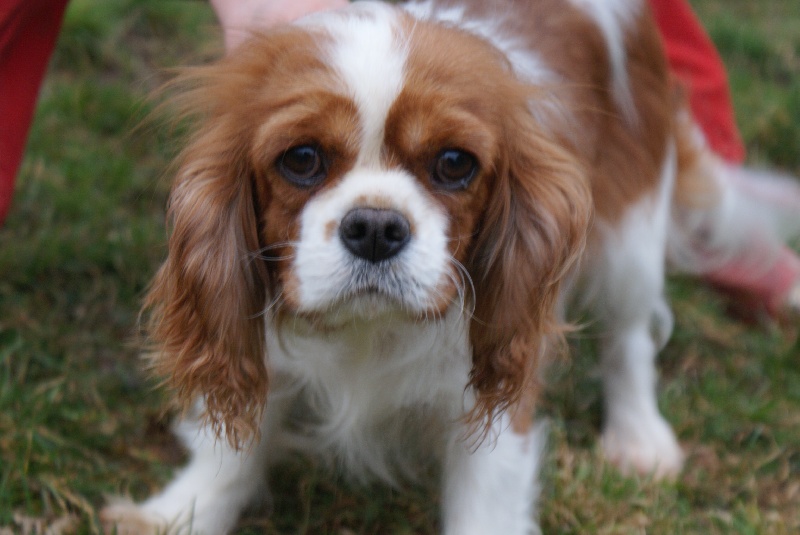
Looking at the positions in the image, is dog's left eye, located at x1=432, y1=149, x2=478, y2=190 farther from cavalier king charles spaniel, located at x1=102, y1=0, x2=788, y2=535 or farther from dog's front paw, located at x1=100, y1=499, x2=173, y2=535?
dog's front paw, located at x1=100, y1=499, x2=173, y2=535

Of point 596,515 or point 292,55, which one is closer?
point 292,55

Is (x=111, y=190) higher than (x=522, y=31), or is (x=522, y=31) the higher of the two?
(x=522, y=31)

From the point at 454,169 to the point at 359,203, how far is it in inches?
9.3

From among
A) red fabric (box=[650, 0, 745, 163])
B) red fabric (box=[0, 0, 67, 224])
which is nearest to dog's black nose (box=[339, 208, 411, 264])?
red fabric (box=[0, 0, 67, 224])

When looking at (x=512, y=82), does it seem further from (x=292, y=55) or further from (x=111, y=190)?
(x=111, y=190)

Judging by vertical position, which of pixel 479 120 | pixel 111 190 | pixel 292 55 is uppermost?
pixel 292 55

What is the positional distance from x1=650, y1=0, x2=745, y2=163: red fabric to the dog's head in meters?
1.65

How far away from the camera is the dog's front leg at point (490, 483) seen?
7.63 ft

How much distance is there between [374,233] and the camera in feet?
6.16

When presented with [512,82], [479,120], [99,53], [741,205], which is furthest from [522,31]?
[99,53]

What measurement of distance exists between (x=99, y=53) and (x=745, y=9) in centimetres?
352

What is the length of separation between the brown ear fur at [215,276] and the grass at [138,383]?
348mm

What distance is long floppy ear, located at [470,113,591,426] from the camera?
7.15 feet

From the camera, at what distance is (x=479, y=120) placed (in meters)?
2.03
